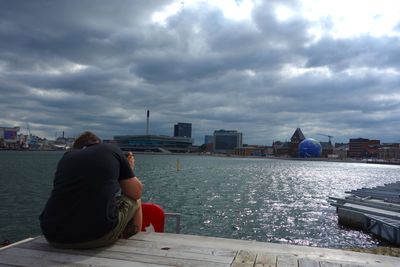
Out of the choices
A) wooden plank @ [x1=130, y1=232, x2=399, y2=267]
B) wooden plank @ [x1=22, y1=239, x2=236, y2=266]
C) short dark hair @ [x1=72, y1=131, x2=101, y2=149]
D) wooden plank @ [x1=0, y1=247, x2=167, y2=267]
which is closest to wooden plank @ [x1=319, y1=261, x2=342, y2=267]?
wooden plank @ [x1=130, y1=232, x2=399, y2=267]

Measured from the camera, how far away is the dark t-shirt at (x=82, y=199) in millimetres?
4922

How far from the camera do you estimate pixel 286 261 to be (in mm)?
4859

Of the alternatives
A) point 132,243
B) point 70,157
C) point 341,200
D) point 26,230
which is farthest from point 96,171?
point 341,200

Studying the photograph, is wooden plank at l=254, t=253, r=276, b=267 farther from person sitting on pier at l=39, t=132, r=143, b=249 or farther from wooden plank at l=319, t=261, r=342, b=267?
person sitting on pier at l=39, t=132, r=143, b=249

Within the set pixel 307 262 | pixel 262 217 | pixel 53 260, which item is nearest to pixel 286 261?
pixel 307 262

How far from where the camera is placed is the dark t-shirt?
4.92 metres

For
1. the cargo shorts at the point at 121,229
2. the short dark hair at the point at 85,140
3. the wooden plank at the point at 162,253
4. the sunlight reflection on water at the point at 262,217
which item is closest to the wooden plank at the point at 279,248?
the cargo shorts at the point at 121,229

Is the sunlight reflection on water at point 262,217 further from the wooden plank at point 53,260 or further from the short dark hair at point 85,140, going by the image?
the wooden plank at point 53,260

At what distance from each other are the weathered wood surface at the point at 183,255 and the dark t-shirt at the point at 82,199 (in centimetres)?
29

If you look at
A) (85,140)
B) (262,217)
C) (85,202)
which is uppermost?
(85,140)

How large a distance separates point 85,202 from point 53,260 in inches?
31.3

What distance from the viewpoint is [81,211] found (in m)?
4.89

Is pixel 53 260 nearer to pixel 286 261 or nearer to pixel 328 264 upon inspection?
pixel 286 261

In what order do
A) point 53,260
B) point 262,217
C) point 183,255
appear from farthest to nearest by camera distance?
point 262,217 < point 183,255 < point 53,260
